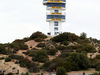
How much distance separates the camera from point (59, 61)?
43.0 m

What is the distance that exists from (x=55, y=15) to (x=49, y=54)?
1696cm

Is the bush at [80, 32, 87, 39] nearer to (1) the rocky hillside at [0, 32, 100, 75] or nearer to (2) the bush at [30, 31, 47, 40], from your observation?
(1) the rocky hillside at [0, 32, 100, 75]

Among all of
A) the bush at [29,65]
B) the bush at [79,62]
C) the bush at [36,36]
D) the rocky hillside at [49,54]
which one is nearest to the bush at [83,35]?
the rocky hillside at [49,54]

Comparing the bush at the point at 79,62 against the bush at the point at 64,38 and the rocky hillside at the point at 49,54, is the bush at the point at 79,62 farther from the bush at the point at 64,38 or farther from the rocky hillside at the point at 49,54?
the bush at the point at 64,38

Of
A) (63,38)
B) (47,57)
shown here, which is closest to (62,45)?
(63,38)

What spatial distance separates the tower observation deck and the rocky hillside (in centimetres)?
311

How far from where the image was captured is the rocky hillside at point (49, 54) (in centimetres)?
4094

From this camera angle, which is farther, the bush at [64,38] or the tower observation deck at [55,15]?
the tower observation deck at [55,15]

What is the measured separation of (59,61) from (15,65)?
7110 mm

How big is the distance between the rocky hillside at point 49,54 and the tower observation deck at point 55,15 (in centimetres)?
311

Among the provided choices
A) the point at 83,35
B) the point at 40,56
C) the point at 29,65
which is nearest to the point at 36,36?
the point at 83,35

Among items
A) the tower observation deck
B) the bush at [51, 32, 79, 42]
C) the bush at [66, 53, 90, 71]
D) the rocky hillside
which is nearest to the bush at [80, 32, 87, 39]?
the rocky hillside

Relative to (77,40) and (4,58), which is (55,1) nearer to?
(77,40)

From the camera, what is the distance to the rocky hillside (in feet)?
134
